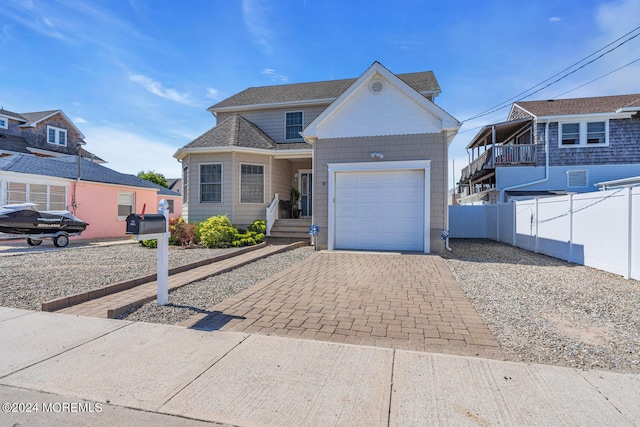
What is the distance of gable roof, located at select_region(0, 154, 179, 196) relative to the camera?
13328 mm

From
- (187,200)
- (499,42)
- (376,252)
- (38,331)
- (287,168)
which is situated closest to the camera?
(38,331)

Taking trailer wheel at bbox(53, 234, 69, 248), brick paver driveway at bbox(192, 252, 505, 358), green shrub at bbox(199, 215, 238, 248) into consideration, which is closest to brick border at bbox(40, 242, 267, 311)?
brick paver driveway at bbox(192, 252, 505, 358)

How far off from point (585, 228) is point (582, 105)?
14266mm

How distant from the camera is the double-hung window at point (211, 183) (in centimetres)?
1336

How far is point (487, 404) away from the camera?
2385 millimetres

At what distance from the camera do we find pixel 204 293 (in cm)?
546

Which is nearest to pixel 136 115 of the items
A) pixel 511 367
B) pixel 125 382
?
pixel 125 382

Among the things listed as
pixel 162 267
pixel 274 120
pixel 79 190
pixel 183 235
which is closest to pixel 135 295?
pixel 162 267

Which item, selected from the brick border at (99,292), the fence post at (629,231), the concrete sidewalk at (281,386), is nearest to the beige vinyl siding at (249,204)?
the brick border at (99,292)

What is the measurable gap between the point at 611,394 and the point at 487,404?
1.05 meters

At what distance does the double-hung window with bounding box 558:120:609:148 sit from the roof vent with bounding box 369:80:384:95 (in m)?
13.0

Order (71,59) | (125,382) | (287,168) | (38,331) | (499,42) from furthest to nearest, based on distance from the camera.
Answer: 1. (287,168)
2. (499,42)
3. (71,59)
4. (38,331)
5. (125,382)

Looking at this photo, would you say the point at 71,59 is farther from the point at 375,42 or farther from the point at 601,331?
the point at 601,331

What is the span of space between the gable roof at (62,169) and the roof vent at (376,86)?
13.8 metres
